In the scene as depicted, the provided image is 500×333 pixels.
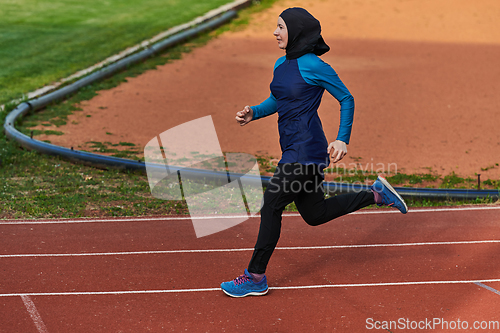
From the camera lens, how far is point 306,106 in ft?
13.9

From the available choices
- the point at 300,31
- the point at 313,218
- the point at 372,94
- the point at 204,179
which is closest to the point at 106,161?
the point at 204,179

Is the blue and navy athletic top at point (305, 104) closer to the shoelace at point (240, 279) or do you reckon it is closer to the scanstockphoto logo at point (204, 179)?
the shoelace at point (240, 279)

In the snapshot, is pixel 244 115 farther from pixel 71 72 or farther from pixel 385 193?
pixel 71 72

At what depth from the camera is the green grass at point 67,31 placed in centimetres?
1279

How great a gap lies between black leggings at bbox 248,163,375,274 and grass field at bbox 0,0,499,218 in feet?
6.89

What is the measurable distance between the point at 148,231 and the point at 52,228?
39.8 inches

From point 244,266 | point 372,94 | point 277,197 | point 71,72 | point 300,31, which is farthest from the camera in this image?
point 71,72

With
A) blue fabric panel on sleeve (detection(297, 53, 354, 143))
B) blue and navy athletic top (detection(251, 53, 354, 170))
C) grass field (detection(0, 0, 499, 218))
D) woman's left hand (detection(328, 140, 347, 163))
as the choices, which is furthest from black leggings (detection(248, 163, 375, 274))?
grass field (detection(0, 0, 499, 218))

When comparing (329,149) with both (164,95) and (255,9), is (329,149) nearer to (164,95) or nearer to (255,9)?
(164,95)

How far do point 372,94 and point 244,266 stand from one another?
24.6ft

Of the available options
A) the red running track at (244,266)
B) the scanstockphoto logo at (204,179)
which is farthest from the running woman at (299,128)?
the scanstockphoto logo at (204,179)

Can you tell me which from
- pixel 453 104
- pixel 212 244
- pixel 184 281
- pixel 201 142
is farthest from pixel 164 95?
pixel 184 281

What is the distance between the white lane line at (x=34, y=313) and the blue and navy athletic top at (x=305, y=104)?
2117mm

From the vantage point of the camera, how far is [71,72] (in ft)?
42.0
